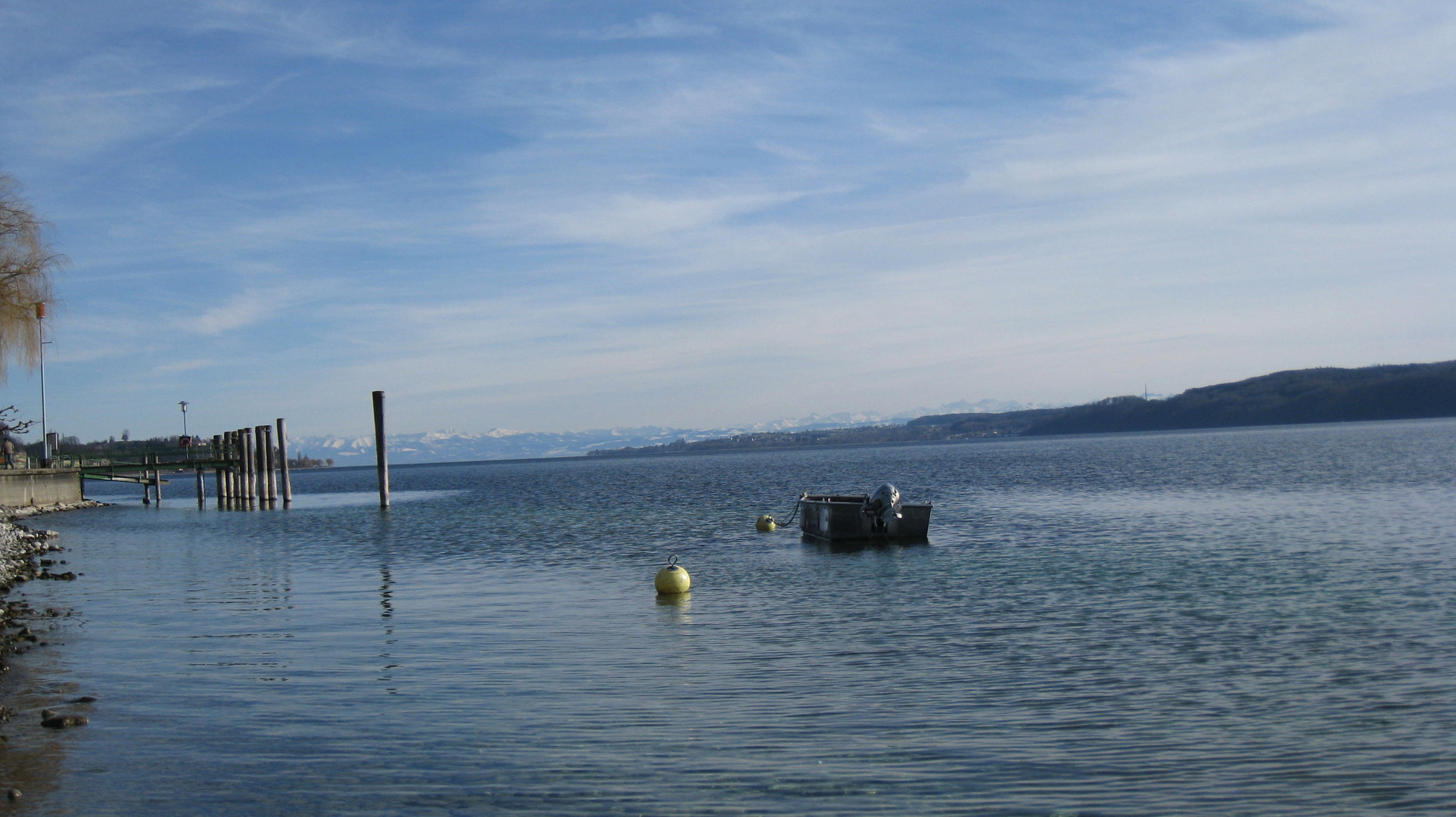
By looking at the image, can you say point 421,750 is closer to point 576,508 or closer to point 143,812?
point 143,812

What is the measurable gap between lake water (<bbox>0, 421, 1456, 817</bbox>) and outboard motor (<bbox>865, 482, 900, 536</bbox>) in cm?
165

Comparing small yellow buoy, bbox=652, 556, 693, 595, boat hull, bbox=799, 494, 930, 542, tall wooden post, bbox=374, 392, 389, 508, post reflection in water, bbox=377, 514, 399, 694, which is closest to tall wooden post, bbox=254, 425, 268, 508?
tall wooden post, bbox=374, 392, 389, 508

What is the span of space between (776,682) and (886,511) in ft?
68.5

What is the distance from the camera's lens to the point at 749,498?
65875mm

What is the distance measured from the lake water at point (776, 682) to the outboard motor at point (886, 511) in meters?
1.65

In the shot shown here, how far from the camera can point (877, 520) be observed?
34.5 metres

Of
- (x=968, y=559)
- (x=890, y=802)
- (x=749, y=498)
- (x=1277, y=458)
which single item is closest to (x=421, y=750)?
(x=890, y=802)

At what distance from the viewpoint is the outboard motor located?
1346 inches

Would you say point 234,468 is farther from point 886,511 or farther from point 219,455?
point 886,511

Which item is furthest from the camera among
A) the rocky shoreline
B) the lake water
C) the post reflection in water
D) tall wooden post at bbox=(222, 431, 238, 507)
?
tall wooden post at bbox=(222, 431, 238, 507)

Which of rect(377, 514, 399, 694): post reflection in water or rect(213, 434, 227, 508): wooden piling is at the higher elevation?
rect(213, 434, 227, 508): wooden piling

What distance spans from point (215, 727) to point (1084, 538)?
89.4 ft

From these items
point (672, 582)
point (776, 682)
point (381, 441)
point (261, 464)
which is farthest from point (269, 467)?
point (776, 682)

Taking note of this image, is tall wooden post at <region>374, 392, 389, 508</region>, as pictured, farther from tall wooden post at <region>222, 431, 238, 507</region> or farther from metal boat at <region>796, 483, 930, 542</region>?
metal boat at <region>796, 483, 930, 542</region>
